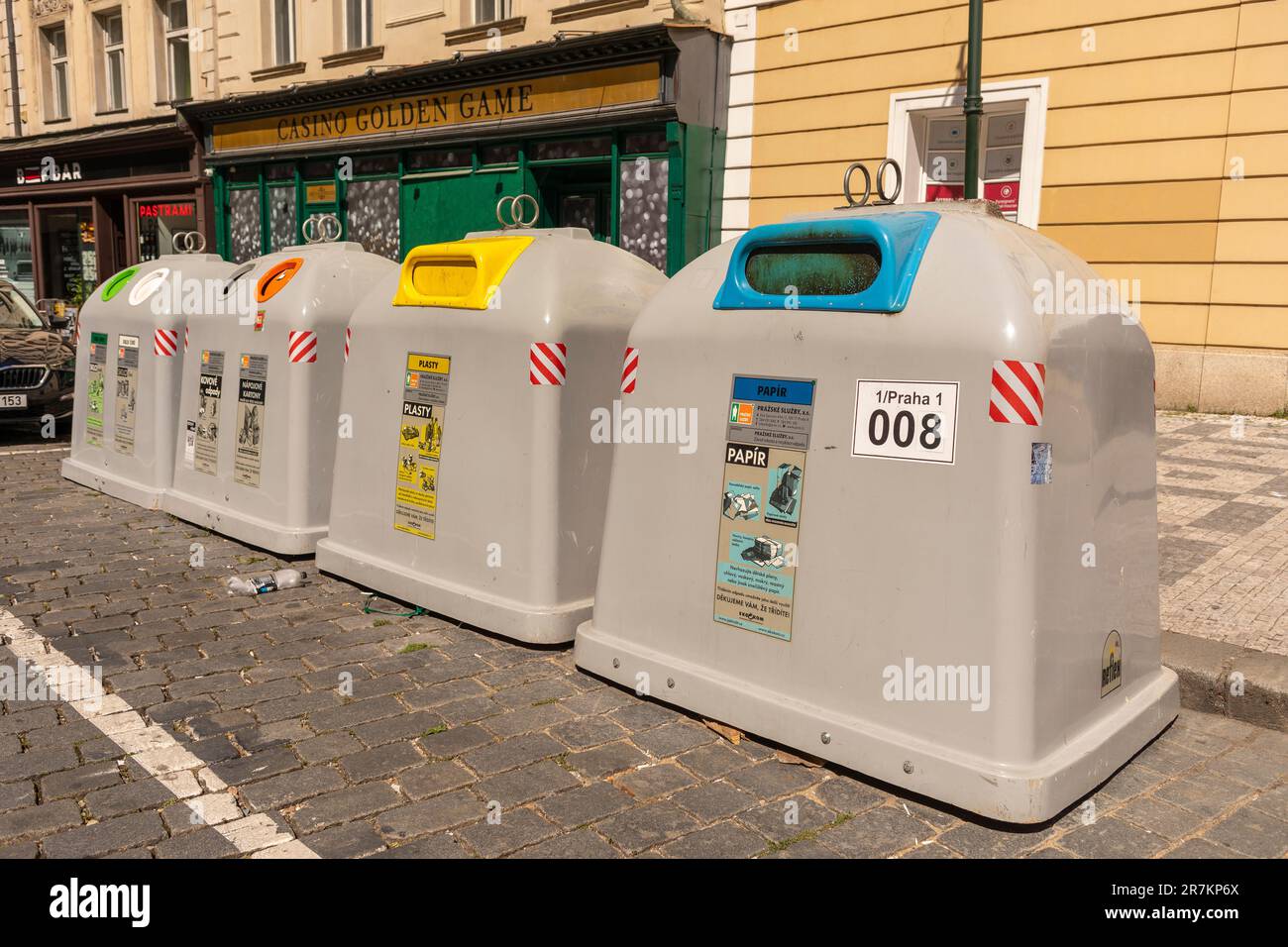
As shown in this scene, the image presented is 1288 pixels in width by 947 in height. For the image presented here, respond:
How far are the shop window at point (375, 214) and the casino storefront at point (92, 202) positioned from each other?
3740mm

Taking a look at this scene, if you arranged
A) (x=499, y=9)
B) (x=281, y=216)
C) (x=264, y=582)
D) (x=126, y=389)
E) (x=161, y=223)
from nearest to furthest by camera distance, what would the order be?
(x=264, y=582)
(x=126, y=389)
(x=499, y=9)
(x=281, y=216)
(x=161, y=223)

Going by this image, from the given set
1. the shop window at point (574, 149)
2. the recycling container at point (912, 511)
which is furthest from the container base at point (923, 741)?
the shop window at point (574, 149)

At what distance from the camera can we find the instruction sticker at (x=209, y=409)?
6.45 metres

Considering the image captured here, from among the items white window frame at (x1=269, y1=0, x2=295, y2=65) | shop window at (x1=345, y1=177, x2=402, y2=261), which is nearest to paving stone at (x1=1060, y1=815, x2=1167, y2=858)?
shop window at (x1=345, y1=177, x2=402, y2=261)

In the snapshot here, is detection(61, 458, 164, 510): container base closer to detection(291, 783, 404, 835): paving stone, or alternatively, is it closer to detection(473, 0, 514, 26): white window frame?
detection(291, 783, 404, 835): paving stone

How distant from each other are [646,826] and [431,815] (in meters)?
0.63

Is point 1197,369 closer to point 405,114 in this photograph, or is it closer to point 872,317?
point 872,317

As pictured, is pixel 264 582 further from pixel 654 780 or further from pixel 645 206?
pixel 645 206

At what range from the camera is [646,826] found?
304 centimetres

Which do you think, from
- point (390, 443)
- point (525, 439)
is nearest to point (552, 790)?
point (525, 439)

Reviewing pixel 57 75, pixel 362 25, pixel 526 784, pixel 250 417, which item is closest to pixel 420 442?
pixel 250 417
